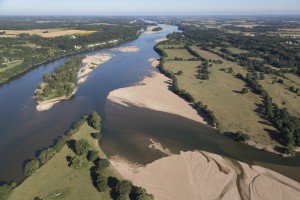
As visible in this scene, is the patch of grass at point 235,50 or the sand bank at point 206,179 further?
the patch of grass at point 235,50

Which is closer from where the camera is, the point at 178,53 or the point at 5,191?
the point at 5,191

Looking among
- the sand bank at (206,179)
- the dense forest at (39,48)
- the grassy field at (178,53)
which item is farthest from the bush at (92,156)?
the grassy field at (178,53)

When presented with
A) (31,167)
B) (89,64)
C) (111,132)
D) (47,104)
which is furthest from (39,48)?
(31,167)

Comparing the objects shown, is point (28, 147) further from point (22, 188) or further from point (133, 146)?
point (133, 146)

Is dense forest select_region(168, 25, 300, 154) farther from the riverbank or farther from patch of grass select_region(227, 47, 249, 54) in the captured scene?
the riverbank

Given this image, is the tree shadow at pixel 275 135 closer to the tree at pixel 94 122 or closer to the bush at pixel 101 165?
the bush at pixel 101 165

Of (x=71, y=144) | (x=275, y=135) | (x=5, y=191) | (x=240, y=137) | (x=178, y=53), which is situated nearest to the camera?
(x=5, y=191)

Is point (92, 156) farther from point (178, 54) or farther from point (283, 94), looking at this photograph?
point (178, 54)
